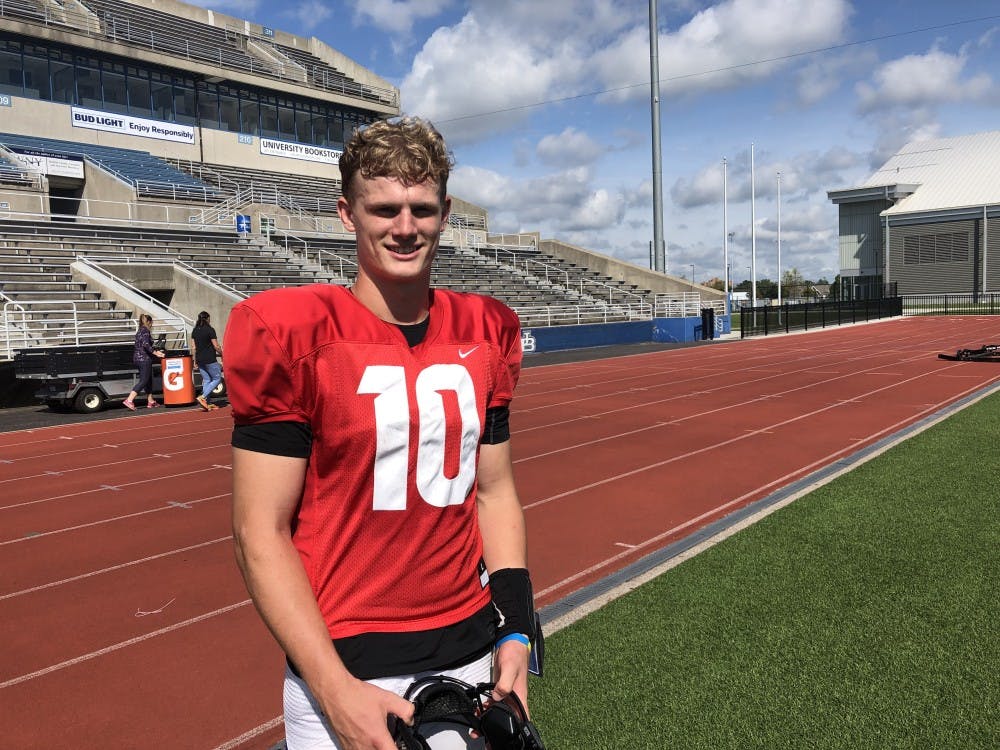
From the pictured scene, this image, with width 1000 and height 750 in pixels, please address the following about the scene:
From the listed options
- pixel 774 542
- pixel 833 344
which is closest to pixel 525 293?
pixel 833 344

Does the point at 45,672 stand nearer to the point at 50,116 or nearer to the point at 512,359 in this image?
the point at 512,359

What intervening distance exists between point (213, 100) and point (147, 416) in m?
26.9

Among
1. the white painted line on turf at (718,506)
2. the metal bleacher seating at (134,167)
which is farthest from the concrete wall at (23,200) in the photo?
the white painted line on turf at (718,506)

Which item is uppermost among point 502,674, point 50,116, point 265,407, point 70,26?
point 70,26

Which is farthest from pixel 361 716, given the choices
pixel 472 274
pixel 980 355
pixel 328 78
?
pixel 328 78

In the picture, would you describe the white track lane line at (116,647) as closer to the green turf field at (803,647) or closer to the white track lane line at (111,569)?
the white track lane line at (111,569)

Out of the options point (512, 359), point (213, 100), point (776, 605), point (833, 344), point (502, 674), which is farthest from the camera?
point (213, 100)

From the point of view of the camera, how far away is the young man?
5.14 ft

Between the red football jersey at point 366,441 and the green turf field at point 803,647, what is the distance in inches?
78.6

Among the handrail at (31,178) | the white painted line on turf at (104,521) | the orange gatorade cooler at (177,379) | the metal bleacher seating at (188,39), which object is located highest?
the metal bleacher seating at (188,39)

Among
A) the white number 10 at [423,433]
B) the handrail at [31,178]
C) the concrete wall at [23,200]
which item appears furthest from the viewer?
the handrail at [31,178]

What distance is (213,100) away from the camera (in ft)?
121

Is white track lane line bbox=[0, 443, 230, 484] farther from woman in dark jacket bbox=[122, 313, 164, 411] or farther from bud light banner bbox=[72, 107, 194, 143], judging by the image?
bud light banner bbox=[72, 107, 194, 143]

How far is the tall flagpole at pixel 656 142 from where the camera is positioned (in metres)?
34.4
